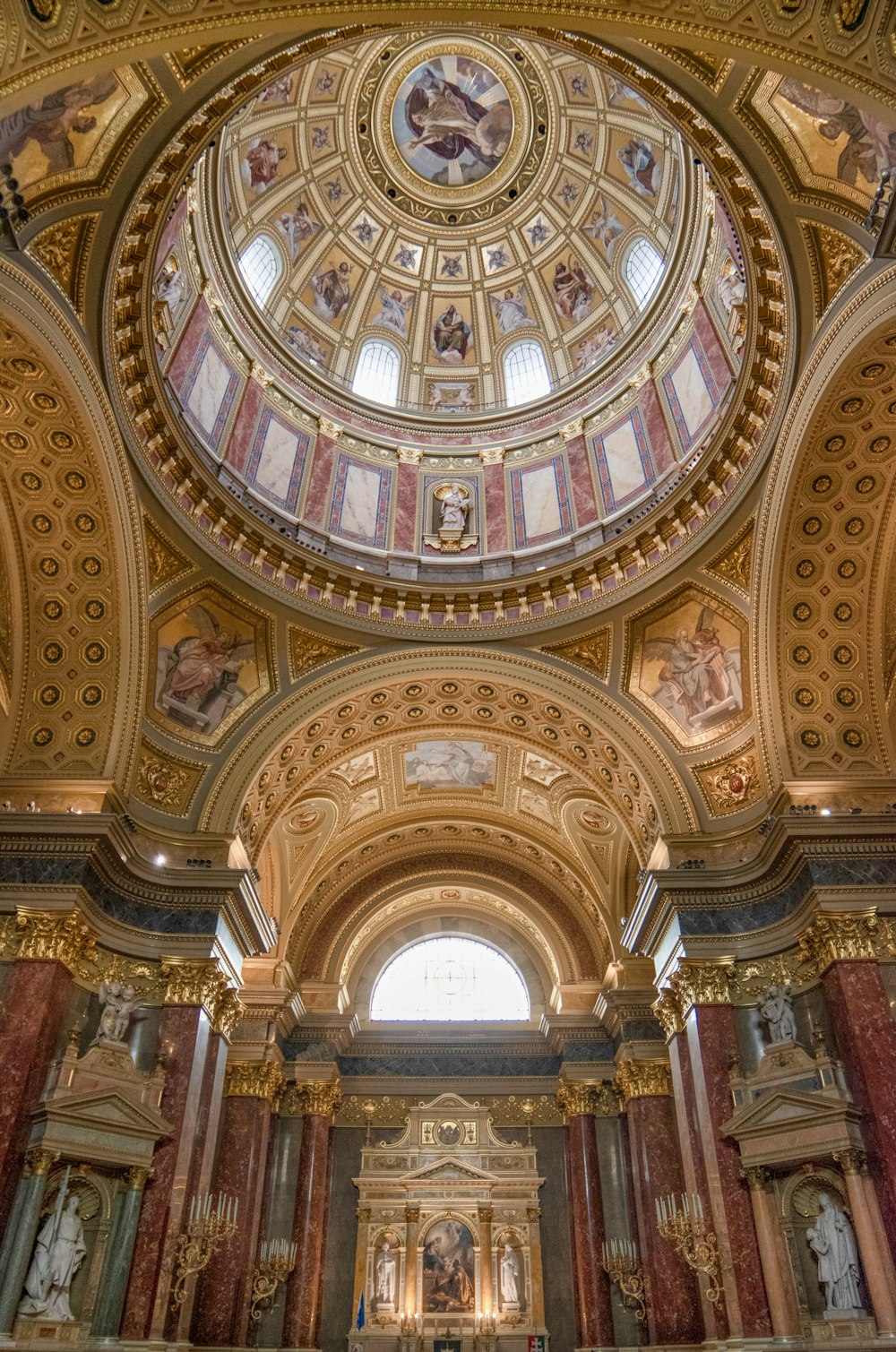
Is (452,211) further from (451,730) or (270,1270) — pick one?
(270,1270)

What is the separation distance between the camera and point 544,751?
2186cm

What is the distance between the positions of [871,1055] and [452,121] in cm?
2088

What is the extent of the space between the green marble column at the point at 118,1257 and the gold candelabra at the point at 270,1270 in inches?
265

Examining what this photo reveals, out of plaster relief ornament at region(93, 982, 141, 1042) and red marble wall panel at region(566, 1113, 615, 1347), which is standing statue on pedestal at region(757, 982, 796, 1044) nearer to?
red marble wall panel at region(566, 1113, 615, 1347)

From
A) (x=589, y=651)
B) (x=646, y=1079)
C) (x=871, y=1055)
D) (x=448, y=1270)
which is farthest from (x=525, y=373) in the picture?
(x=448, y=1270)

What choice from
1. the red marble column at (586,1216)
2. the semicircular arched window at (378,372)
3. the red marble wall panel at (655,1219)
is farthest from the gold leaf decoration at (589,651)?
the red marble column at (586,1216)

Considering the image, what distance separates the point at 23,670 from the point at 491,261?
48.9ft

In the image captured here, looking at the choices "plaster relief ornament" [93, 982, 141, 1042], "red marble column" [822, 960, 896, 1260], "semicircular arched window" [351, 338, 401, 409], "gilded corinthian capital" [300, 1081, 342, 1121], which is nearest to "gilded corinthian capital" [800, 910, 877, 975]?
"red marble column" [822, 960, 896, 1260]

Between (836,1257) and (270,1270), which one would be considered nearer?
(836,1257)

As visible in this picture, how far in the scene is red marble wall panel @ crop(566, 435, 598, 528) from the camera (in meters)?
20.6

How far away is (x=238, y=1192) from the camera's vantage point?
19.5m

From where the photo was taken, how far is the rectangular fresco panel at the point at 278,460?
66.1ft

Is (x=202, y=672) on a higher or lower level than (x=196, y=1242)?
higher

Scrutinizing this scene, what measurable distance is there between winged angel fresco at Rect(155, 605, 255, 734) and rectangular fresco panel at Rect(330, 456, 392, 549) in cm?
356
